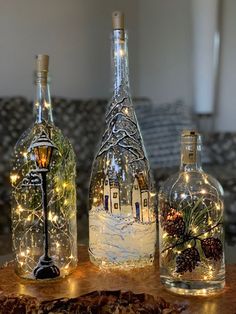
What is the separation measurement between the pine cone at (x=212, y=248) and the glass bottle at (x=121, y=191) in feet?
0.48

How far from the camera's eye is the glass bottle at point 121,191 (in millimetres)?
968

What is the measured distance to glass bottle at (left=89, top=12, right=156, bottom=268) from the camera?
968mm

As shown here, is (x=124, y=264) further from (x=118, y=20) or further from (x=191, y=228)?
(x=118, y=20)

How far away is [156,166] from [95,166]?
165cm

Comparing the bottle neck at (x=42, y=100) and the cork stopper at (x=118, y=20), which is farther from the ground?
the cork stopper at (x=118, y=20)

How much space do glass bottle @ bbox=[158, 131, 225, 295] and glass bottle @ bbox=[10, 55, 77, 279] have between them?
177 mm

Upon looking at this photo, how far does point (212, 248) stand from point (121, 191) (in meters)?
0.20

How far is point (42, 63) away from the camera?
946mm

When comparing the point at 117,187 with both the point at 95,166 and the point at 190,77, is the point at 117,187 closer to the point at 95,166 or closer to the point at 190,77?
the point at 95,166

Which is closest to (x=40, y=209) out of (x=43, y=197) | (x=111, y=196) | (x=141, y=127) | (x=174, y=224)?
(x=43, y=197)

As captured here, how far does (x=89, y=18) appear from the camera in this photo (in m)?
3.27

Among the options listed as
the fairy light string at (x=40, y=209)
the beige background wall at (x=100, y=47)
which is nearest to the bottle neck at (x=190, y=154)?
the fairy light string at (x=40, y=209)

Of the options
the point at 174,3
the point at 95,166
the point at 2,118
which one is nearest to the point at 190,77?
the point at 174,3

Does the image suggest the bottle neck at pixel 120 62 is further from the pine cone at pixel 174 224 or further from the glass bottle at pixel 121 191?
the pine cone at pixel 174 224
